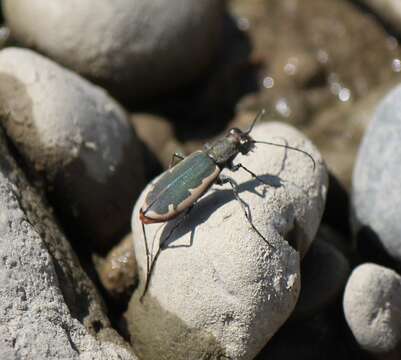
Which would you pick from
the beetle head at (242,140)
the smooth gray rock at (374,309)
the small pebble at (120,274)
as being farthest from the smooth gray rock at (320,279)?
the small pebble at (120,274)

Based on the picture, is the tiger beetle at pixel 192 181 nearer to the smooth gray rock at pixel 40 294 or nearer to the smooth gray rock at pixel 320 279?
the smooth gray rock at pixel 40 294

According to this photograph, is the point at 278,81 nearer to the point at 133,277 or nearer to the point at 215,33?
the point at 215,33

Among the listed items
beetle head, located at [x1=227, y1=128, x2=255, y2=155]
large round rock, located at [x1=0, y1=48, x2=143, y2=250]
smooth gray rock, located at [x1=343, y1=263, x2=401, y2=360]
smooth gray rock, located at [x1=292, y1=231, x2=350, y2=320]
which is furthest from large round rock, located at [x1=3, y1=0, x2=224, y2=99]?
smooth gray rock, located at [x1=343, y1=263, x2=401, y2=360]

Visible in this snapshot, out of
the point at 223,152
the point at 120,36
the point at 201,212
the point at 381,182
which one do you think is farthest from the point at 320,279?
the point at 120,36

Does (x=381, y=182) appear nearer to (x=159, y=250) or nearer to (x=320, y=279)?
(x=320, y=279)

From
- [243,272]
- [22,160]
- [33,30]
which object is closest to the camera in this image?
[243,272]

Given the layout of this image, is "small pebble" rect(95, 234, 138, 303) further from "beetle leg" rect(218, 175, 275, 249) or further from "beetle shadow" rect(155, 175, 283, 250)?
"beetle leg" rect(218, 175, 275, 249)

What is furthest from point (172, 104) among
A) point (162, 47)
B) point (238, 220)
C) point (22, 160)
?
point (238, 220)

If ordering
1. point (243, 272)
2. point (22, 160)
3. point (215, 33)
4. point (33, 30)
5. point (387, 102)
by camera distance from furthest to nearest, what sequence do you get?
point (215, 33)
point (33, 30)
point (387, 102)
point (22, 160)
point (243, 272)
